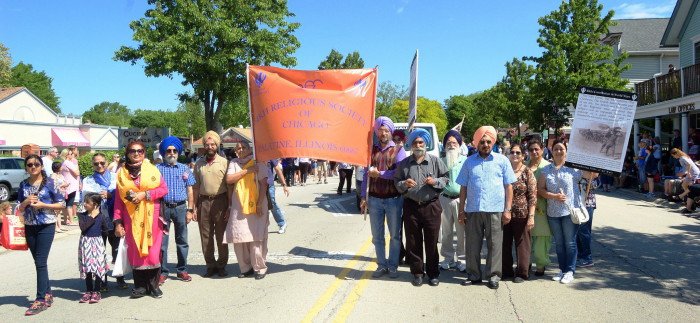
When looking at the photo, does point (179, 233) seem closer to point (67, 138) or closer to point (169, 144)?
point (169, 144)

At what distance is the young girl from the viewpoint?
573 cm

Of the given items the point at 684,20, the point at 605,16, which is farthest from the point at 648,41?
the point at 684,20

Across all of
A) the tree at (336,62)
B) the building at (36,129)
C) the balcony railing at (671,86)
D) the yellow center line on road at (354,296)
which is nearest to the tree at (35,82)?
the building at (36,129)

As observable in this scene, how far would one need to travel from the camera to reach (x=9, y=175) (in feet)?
65.3

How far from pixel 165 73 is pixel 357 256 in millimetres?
18596

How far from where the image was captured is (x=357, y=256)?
7.93 metres

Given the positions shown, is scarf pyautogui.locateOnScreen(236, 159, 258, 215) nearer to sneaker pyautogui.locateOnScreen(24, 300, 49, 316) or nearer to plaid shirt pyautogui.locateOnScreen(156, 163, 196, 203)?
plaid shirt pyautogui.locateOnScreen(156, 163, 196, 203)

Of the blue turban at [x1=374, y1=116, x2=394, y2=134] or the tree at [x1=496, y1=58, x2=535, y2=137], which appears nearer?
the blue turban at [x1=374, y1=116, x2=394, y2=134]

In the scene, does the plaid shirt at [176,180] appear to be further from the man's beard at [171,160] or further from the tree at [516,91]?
the tree at [516,91]

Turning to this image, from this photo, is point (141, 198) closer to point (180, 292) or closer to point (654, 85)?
point (180, 292)

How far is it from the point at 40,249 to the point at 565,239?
585 centimetres

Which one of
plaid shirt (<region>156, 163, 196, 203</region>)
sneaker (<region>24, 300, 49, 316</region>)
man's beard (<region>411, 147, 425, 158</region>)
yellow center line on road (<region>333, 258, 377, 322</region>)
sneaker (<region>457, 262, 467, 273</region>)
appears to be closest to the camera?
yellow center line on road (<region>333, 258, 377, 322</region>)

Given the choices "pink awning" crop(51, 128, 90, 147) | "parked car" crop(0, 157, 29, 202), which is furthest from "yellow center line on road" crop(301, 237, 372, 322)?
"pink awning" crop(51, 128, 90, 147)

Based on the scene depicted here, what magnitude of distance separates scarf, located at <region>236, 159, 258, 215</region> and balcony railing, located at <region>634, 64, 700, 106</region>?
1848cm
